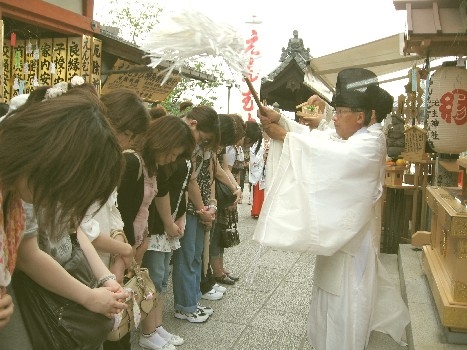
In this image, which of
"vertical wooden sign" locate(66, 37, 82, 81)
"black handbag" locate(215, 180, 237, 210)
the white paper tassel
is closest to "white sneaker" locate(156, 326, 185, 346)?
"black handbag" locate(215, 180, 237, 210)

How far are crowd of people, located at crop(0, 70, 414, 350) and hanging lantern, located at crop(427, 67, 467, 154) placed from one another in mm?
1500

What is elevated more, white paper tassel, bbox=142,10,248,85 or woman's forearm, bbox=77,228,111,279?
white paper tassel, bbox=142,10,248,85

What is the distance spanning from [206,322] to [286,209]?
8.78 feet

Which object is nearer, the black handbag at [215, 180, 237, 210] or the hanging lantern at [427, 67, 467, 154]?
the hanging lantern at [427, 67, 467, 154]

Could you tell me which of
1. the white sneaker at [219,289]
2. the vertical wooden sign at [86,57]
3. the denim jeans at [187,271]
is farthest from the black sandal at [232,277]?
the vertical wooden sign at [86,57]

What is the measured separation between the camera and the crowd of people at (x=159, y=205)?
1657 mm

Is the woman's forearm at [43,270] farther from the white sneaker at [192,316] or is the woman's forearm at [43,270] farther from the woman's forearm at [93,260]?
the white sneaker at [192,316]

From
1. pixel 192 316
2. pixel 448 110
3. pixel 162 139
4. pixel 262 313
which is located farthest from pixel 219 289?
pixel 448 110

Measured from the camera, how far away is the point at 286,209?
10.6ft

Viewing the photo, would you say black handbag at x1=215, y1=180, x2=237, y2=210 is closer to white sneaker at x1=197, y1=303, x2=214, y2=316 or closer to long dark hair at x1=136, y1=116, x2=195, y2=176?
white sneaker at x1=197, y1=303, x2=214, y2=316

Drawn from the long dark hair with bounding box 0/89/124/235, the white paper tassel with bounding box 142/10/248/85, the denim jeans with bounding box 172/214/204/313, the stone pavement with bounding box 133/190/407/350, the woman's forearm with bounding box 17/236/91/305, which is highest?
the white paper tassel with bounding box 142/10/248/85

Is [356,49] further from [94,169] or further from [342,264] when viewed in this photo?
[94,169]

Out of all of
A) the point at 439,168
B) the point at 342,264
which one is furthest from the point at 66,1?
the point at 342,264

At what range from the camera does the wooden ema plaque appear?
3.53 meters
